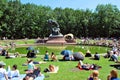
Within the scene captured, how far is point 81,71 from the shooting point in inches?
846

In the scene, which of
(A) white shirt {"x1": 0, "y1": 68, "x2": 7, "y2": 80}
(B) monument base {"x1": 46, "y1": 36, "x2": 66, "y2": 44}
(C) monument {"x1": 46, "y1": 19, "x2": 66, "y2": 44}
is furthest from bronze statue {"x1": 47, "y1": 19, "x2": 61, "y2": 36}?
(A) white shirt {"x1": 0, "y1": 68, "x2": 7, "y2": 80}

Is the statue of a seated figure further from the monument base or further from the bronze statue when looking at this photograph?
the monument base

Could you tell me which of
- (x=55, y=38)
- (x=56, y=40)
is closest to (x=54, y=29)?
(x=55, y=38)

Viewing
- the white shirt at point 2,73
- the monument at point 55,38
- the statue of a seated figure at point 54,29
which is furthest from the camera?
the statue of a seated figure at point 54,29

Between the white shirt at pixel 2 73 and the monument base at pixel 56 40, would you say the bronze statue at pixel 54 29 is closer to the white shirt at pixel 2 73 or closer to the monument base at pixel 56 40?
the monument base at pixel 56 40

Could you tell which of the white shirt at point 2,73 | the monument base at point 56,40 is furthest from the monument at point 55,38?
the white shirt at point 2,73

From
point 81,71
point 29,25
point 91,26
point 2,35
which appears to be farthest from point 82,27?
point 81,71

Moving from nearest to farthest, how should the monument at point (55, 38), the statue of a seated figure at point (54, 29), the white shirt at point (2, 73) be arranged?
1. the white shirt at point (2, 73)
2. the monument at point (55, 38)
3. the statue of a seated figure at point (54, 29)

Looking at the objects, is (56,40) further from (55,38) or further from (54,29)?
(54,29)

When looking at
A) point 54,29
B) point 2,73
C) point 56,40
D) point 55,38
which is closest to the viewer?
point 2,73

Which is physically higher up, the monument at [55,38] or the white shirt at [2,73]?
the monument at [55,38]

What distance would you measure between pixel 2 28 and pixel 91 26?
106 feet

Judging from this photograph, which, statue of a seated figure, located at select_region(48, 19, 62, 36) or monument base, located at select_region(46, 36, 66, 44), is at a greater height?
statue of a seated figure, located at select_region(48, 19, 62, 36)

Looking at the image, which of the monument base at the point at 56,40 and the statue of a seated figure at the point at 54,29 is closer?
the monument base at the point at 56,40
